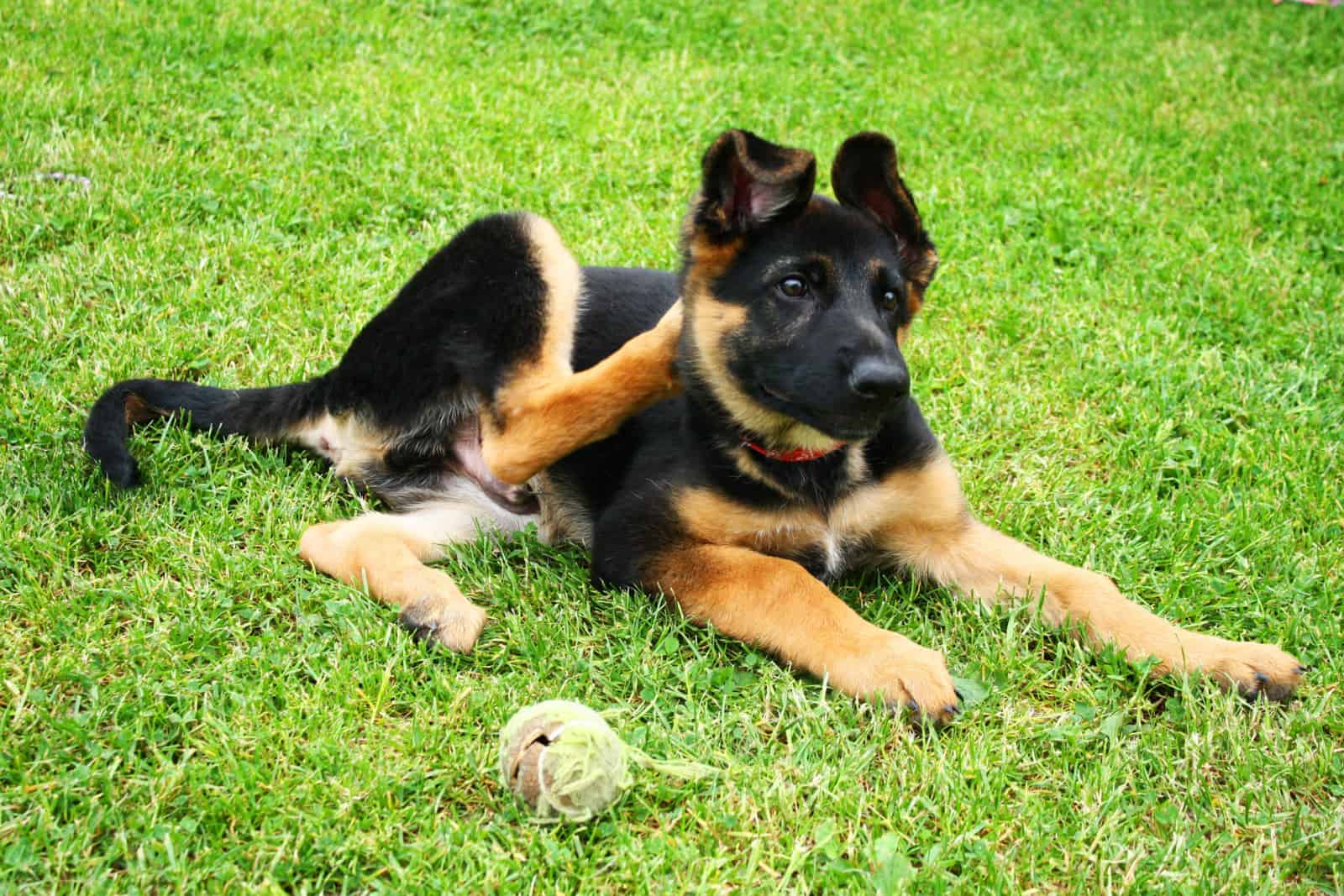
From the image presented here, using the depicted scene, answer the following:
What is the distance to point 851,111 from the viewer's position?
7531 mm

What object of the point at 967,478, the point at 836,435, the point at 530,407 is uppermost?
the point at 836,435

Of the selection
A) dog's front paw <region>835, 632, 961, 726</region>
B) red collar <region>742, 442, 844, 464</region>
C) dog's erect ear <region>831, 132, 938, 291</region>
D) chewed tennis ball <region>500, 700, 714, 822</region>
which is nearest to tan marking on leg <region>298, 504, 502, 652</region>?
chewed tennis ball <region>500, 700, 714, 822</region>

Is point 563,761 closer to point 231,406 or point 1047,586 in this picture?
point 1047,586

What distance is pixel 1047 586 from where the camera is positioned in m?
3.39

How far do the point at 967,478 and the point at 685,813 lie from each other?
208 centimetres

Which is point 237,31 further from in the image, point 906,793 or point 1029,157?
point 906,793

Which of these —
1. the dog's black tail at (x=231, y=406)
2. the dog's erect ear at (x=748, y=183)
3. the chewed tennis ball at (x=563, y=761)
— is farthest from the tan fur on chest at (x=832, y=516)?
the dog's black tail at (x=231, y=406)

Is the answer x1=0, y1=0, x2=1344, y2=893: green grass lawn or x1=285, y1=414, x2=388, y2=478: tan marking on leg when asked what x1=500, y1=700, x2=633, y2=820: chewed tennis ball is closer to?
x1=0, y1=0, x2=1344, y2=893: green grass lawn

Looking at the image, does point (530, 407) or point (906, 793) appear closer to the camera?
point (906, 793)

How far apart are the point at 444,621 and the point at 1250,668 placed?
7.04 ft

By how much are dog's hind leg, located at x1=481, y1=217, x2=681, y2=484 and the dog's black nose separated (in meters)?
0.75

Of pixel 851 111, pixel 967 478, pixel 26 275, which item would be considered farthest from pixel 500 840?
pixel 851 111

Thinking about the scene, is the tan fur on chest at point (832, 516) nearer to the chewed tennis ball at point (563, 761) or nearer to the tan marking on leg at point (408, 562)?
the tan marking on leg at point (408, 562)

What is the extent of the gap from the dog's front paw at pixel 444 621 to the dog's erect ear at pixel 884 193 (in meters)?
1.66
